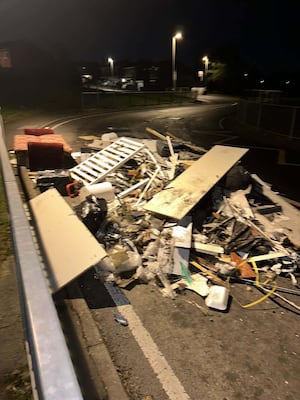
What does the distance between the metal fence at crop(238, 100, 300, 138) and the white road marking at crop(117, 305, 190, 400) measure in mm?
12770

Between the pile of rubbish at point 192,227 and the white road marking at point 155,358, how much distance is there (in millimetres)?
584

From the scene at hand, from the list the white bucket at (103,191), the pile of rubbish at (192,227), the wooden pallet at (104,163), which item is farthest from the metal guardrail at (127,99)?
the white bucket at (103,191)

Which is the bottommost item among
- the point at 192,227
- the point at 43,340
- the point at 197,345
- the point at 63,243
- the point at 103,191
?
the point at 197,345

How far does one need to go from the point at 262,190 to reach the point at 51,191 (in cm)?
436

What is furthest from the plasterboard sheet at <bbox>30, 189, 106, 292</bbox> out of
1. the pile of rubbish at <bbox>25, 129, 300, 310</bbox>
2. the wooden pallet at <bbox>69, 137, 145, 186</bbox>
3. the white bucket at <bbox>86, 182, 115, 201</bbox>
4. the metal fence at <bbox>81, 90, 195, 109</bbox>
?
the metal fence at <bbox>81, 90, 195, 109</bbox>

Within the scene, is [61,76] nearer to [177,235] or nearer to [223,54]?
[223,54]

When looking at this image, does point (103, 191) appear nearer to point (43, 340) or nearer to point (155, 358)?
point (155, 358)

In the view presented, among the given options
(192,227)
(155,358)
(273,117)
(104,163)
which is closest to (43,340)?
(155,358)

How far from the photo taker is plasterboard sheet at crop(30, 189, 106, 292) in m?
3.59

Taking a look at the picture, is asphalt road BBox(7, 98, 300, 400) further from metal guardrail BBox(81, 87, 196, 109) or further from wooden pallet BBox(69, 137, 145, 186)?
metal guardrail BBox(81, 87, 196, 109)

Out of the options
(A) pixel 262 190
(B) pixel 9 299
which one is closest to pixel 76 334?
(B) pixel 9 299

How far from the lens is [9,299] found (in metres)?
3.25

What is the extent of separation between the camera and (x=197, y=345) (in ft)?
10.5

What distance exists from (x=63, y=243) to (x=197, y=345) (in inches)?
78.7
